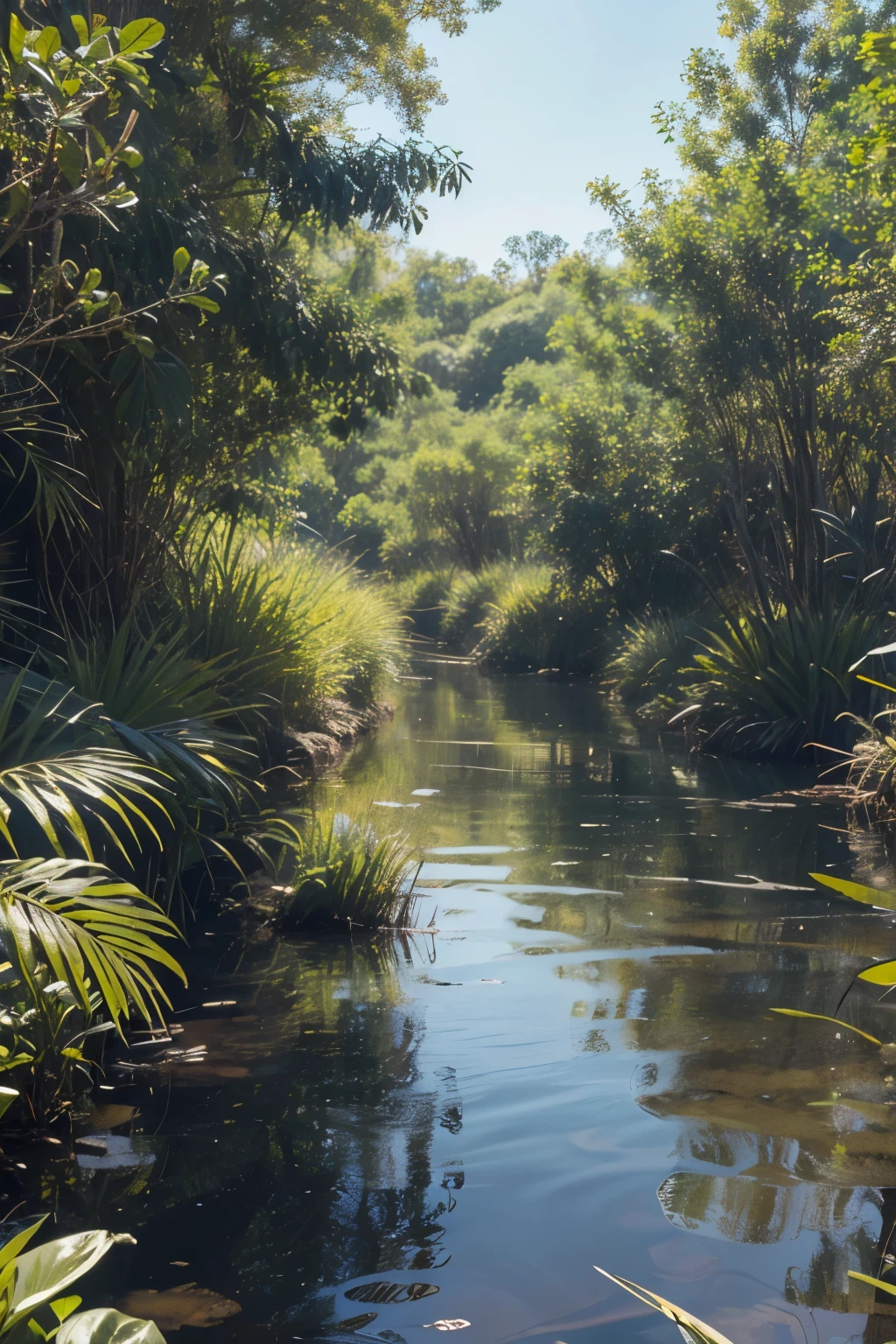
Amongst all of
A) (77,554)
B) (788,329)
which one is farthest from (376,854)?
(788,329)

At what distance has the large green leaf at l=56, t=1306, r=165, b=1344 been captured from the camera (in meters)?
1.78

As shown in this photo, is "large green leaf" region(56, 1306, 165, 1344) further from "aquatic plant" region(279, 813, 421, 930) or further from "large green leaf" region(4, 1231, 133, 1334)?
"aquatic plant" region(279, 813, 421, 930)

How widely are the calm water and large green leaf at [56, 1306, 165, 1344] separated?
3.51 ft

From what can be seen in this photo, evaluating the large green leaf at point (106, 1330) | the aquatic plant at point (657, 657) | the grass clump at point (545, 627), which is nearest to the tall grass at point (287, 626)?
the aquatic plant at point (657, 657)

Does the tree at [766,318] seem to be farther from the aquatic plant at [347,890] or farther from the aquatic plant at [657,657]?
the aquatic plant at [347,890]

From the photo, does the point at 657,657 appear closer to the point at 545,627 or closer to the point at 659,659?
the point at 659,659

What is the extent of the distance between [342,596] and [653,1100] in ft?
37.3

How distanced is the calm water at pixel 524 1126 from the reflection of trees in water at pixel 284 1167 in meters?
0.01

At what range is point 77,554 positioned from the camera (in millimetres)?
8062

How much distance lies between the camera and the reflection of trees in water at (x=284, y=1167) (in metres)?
3.08

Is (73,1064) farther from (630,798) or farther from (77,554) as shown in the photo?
(630,798)

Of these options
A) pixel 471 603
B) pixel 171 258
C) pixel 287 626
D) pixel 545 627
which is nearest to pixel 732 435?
pixel 287 626

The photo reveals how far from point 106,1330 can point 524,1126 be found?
231cm

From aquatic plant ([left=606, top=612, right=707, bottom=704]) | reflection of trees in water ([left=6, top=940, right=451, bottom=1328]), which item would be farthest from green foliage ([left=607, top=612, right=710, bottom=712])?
reflection of trees in water ([left=6, top=940, right=451, bottom=1328])
